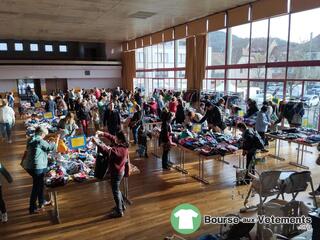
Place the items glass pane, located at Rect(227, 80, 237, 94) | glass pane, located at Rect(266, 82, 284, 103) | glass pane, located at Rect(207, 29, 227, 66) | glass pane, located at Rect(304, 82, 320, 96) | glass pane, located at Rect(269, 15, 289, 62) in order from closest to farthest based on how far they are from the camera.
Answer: glass pane, located at Rect(304, 82, 320, 96)
glass pane, located at Rect(269, 15, 289, 62)
glass pane, located at Rect(266, 82, 284, 103)
glass pane, located at Rect(227, 80, 237, 94)
glass pane, located at Rect(207, 29, 227, 66)

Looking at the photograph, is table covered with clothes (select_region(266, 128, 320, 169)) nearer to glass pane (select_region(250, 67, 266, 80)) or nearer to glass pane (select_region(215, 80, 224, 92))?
glass pane (select_region(250, 67, 266, 80))

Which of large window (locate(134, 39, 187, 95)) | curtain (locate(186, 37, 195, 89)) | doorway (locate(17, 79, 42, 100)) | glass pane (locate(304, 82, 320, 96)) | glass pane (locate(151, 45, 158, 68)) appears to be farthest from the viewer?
doorway (locate(17, 79, 42, 100))

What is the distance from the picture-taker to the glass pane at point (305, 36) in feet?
31.0

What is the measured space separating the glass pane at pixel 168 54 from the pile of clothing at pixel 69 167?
44.1ft

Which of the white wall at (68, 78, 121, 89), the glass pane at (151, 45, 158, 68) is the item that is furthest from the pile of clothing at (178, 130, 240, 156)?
the white wall at (68, 78, 121, 89)

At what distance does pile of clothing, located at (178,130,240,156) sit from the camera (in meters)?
6.00

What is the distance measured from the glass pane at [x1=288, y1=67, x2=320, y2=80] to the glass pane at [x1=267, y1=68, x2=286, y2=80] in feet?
0.81

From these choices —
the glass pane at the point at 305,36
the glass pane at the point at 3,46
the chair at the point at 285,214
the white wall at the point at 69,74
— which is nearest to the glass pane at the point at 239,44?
the glass pane at the point at 305,36

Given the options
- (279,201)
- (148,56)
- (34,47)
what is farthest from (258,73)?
(34,47)

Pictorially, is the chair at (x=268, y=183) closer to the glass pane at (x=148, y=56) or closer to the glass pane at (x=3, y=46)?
the glass pane at (x=148, y=56)

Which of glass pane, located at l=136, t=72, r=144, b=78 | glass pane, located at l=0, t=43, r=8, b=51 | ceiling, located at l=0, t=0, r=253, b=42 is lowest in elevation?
glass pane, located at l=136, t=72, r=144, b=78

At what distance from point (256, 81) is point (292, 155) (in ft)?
14.6

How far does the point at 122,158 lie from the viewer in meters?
4.49

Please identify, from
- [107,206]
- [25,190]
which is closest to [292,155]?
[107,206]
